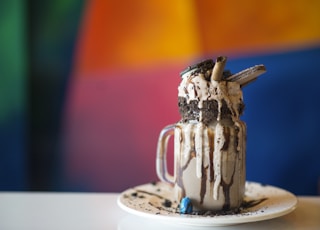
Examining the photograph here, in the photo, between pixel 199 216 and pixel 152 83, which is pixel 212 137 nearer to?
pixel 199 216

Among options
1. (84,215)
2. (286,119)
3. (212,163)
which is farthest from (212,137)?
(286,119)

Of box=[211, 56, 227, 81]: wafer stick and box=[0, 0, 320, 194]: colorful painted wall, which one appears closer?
box=[211, 56, 227, 81]: wafer stick

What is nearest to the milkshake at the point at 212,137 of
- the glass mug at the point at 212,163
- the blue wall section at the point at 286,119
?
the glass mug at the point at 212,163

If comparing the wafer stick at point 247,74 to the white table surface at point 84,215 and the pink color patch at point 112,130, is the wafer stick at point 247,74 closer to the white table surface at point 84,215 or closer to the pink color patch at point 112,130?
the white table surface at point 84,215

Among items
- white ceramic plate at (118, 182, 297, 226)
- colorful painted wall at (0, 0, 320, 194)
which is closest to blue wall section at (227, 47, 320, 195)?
colorful painted wall at (0, 0, 320, 194)

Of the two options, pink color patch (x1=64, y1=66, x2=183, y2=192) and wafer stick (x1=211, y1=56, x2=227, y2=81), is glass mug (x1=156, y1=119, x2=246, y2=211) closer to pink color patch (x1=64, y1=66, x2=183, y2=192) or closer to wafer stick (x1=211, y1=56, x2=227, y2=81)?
wafer stick (x1=211, y1=56, x2=227, y2=81)
